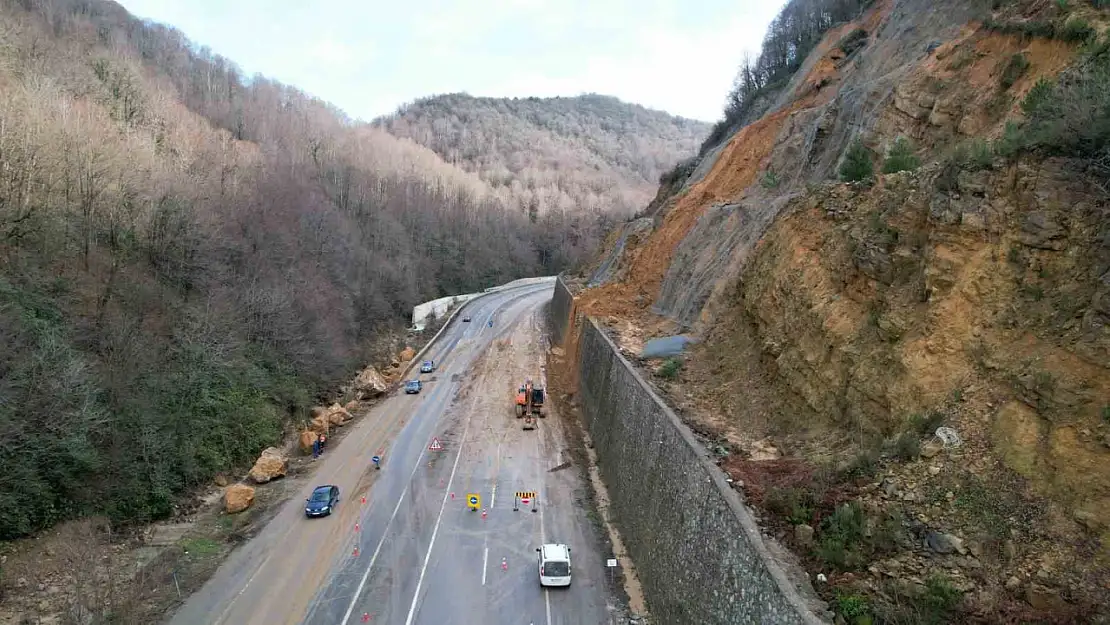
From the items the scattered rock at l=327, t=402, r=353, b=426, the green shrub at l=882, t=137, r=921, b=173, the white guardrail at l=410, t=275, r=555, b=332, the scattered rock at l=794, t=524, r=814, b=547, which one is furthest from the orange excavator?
the white guardrail at l=410, t=275, r=555, b=332

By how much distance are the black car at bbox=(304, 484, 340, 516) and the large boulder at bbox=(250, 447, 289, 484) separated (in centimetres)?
299

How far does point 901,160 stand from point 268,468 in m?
24.0

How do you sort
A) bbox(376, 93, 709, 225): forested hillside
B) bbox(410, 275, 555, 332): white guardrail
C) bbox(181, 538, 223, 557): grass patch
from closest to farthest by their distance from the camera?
1. bbox(181, 538, 223, 557): grass patch
2. bbox(410, 275, 555, 332): white guardrail
3. bbox(376, 93, 709, 225): forested hillside

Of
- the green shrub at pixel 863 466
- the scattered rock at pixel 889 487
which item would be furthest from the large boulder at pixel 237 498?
the scattered rock at pixel 889 487

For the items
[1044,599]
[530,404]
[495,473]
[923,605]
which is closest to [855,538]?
[923,605]

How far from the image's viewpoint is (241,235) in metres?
35.8

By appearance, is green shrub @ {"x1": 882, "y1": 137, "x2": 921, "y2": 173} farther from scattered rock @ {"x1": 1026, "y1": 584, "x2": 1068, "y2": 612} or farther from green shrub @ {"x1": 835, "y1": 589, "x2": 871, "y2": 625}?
green shrub @ {"x1": 835, "y1": 589, "x2": 871, "y2": 625}

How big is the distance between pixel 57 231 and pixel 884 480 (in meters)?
28.8

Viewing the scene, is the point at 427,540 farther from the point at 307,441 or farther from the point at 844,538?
the point at 844,538

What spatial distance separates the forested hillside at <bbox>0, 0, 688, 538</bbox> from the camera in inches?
691

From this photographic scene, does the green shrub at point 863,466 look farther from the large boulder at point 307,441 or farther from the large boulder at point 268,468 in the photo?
the large boulder at point 307,441

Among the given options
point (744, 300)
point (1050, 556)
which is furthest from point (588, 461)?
point (1050, 556)

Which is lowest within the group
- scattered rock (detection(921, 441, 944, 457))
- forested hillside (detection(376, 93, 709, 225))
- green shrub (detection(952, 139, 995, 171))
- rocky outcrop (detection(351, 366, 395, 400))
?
rocky outcrop (detection(351, 366, 395, 400))

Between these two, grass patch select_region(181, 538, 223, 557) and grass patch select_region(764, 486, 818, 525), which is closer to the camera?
grass patch select_region(764, 486, 818, 525)
